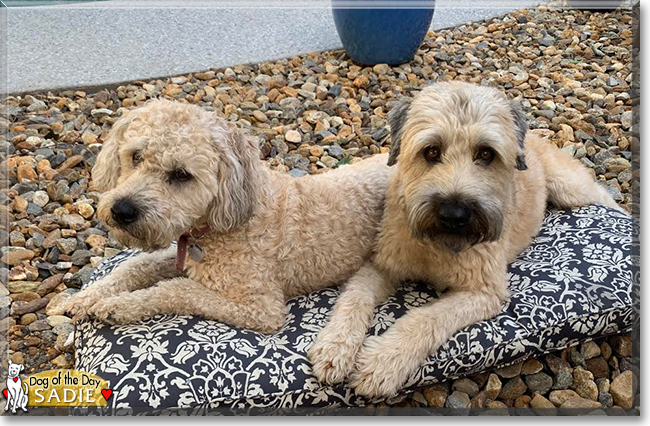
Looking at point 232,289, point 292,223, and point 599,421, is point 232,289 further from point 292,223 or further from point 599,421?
point 599,421

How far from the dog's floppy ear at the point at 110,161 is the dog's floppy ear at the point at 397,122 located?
4.24ft

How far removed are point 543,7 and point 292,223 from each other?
235 inches

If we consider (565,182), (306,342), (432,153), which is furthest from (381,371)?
(565,182)

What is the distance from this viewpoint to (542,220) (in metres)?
4.15

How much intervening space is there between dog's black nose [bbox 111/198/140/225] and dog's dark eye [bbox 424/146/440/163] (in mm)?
1347

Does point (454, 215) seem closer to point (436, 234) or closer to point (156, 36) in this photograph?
point (436, 234)

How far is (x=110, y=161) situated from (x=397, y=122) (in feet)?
4.64

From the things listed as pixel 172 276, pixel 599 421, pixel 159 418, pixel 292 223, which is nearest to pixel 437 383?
pixel 599 421

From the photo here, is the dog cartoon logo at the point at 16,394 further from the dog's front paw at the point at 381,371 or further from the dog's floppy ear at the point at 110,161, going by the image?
the dog's front paw at the point at 381,371

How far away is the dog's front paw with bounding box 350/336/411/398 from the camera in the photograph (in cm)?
300

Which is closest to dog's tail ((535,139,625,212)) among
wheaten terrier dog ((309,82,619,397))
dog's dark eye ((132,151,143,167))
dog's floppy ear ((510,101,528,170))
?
wheaten terrier dog ((309,82,619,397))

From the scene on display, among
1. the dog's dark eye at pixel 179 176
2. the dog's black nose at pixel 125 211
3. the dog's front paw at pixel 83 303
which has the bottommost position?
the dog's front paw at pixel 83 303

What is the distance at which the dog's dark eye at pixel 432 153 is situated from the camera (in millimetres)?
3109

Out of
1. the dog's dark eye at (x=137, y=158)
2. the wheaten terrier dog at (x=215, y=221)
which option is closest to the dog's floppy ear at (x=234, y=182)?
→ the wheaten terrier dog at (x=215, y=221)
